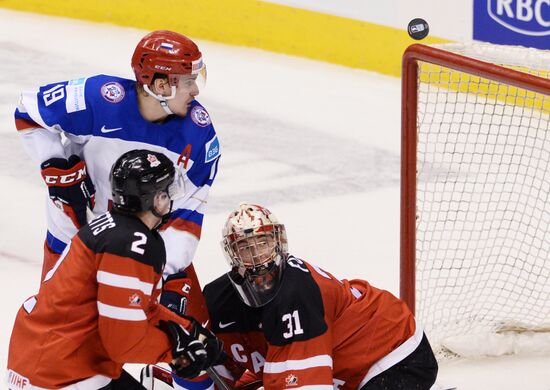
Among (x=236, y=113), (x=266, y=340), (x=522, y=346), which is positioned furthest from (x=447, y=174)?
(x=236, y=113)

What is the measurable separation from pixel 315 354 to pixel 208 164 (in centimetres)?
74

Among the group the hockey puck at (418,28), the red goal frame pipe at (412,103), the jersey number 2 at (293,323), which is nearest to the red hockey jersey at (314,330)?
the jersey number 2 at (293,323)

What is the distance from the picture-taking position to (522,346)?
4082mm

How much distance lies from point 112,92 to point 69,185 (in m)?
0.29

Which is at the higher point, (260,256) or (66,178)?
(66,178)

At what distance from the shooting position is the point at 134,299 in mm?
2850

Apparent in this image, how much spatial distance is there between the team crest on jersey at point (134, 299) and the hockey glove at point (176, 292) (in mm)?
583

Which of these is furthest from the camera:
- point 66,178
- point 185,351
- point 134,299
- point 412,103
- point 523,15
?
point 523,15

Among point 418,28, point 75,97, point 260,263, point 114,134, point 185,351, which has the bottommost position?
point 185,351

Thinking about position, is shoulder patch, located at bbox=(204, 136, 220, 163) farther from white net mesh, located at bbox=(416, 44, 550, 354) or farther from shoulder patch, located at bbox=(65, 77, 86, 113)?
white net mesh, located at bbox=(416, 44, 550, 354)

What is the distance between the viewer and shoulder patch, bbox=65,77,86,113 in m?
3.53

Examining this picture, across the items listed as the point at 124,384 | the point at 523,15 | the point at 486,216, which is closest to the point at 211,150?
the point at 124,384

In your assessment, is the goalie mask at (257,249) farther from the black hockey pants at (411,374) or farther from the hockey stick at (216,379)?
the black hockey pants at (411,374)

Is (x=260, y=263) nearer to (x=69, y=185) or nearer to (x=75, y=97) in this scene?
(x=69, y=185)
